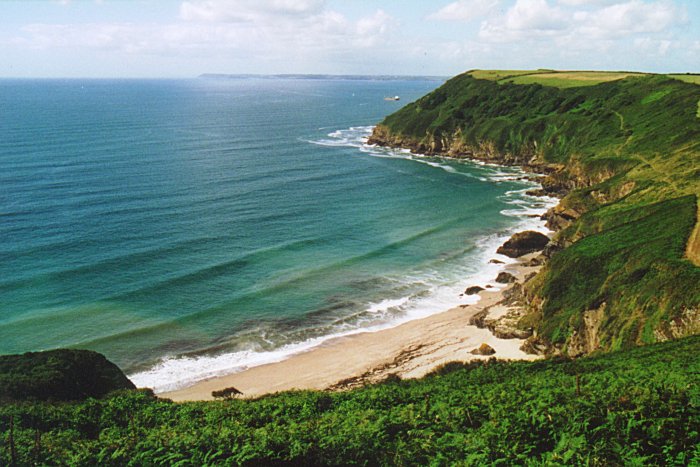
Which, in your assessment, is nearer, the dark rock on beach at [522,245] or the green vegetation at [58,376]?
the green vegetation at [58,376]

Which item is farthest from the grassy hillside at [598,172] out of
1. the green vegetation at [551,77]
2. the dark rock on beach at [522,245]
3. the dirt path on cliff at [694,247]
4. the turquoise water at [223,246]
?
the turquoise water at [223,246]

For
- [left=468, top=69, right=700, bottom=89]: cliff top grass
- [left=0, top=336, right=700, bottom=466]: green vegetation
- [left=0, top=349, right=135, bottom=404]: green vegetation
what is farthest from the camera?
[left=468, top=69, right=700, bottom=89]: cliff top grass

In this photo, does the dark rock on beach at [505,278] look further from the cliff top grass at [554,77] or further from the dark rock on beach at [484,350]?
the cliff top grass at [554,77]

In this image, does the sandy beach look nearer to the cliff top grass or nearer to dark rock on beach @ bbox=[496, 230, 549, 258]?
dark rock on beach @ bbox=[496, 230, 549, 258]

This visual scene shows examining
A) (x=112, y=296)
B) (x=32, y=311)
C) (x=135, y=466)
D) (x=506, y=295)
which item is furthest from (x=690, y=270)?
(x=32, y=311)

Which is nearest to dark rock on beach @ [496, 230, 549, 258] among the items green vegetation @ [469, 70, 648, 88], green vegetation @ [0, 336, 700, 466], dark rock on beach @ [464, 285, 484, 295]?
dark rock on beach @ [464, 285, 484, 295]

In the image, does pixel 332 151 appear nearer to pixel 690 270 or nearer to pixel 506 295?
pixel 506 295

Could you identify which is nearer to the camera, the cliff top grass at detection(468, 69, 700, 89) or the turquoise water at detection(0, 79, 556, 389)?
the turquoise water at detection(0, 79, 556, 389)
